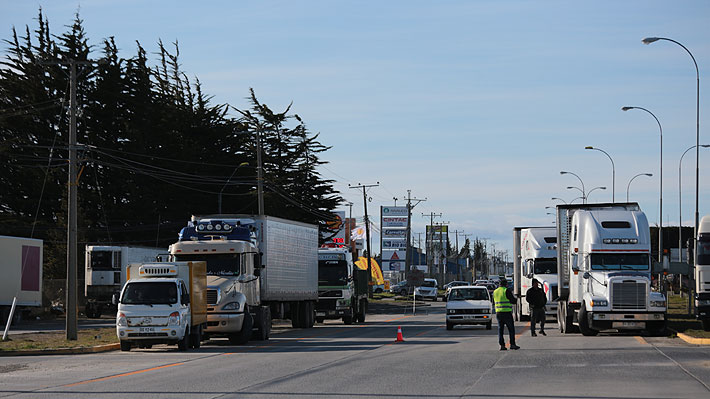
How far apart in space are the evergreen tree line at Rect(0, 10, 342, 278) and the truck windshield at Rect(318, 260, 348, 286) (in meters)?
21.5

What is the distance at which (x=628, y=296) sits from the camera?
3050cm

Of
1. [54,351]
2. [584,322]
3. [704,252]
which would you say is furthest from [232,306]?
[704,252]

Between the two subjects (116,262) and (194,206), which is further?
→ (194,206)

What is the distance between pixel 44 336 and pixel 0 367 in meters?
12.7

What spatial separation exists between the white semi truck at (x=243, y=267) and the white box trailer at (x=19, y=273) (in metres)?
15.3

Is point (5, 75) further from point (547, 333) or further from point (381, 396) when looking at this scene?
point (381, 396)

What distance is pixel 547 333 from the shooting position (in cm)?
3438

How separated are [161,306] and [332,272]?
728 inches

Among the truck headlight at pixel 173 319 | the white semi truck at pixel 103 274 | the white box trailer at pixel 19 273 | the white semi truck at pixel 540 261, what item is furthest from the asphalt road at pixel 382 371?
the white semi truck at pixel 103 274

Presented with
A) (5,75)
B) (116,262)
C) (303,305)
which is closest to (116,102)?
(5,75)

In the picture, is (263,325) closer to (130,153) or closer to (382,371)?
(382,371)

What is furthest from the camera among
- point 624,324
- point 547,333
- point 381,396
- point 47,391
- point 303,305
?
point 303,305

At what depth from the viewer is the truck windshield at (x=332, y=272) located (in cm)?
4447

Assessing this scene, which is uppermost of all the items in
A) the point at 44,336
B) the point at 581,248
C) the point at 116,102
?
the point at 116,102
